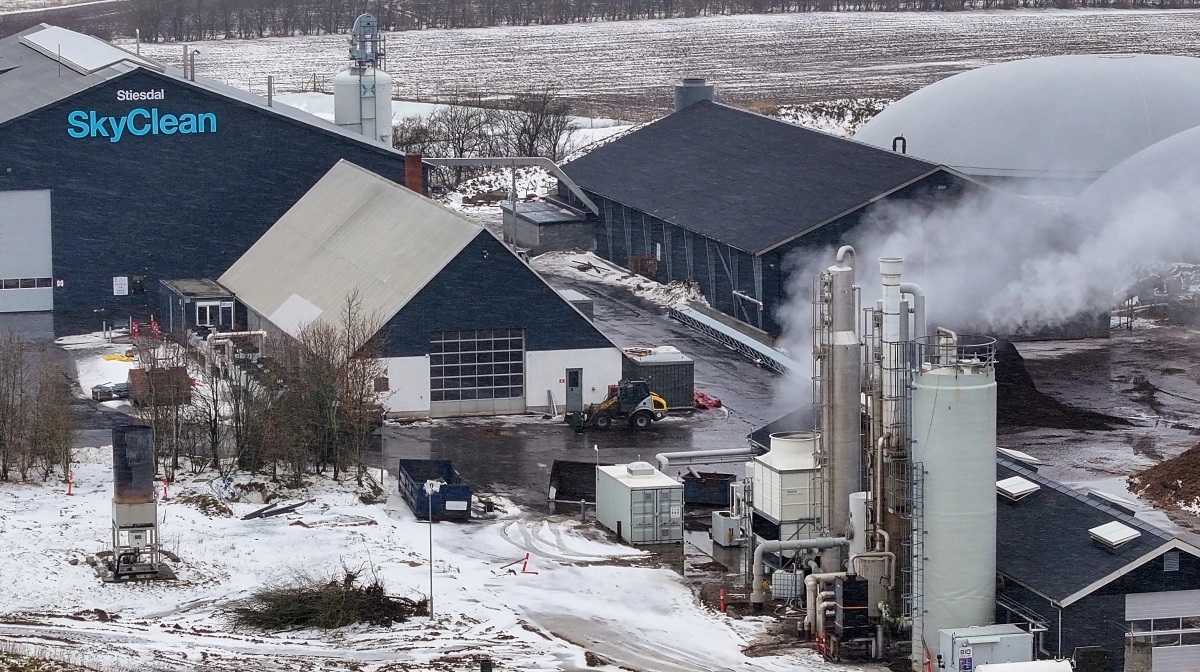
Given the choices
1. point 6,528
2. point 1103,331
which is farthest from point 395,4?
point 6,528

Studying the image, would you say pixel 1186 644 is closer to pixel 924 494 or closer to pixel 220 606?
pixel 924 494

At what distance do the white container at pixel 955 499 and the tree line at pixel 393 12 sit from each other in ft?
342

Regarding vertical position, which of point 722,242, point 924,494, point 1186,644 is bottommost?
point 1186,644

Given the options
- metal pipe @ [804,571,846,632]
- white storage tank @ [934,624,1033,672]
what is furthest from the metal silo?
white storage tank @ [934,624,1033,672]

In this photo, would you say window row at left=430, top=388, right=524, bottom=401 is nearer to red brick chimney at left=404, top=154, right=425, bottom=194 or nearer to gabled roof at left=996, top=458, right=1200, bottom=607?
red brick chimney at left=404, top=154, right=425, bottom=194

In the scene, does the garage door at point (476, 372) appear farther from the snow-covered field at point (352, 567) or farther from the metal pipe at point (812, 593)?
the metal pipe at point (812, 593)

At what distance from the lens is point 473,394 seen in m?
52.4

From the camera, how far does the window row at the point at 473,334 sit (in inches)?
2050

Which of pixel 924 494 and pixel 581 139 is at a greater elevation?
pixel 581 139

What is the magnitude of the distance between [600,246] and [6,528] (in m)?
42.5

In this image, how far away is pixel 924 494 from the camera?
33.2 metres

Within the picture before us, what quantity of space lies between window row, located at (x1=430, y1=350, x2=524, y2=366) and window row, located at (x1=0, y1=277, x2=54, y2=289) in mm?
19663

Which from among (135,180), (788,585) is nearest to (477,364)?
(788,585)

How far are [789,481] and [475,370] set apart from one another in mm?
16965
